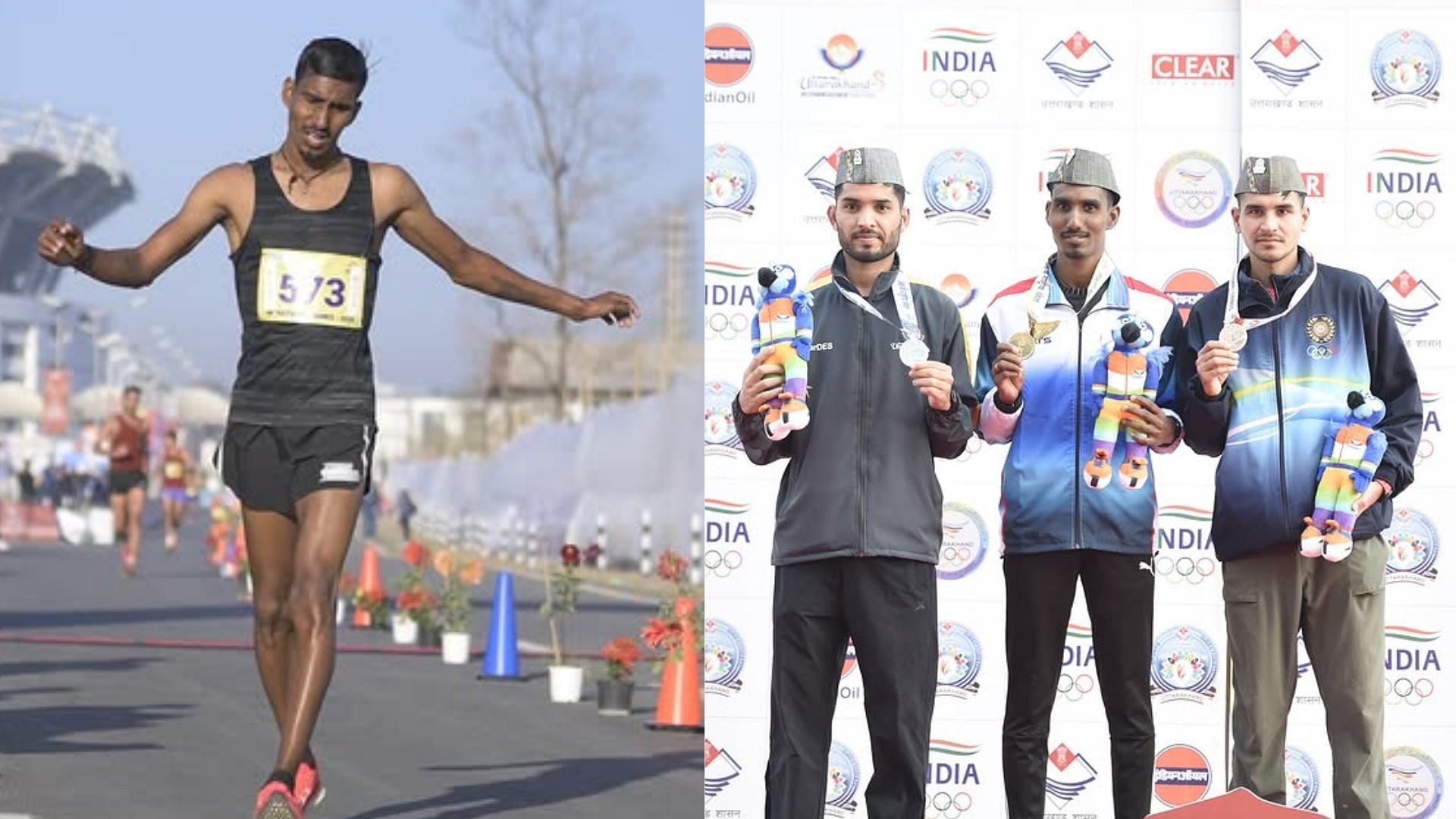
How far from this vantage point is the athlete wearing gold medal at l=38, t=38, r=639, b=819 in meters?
8.20

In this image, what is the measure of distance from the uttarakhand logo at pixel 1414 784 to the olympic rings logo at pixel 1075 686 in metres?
1.08

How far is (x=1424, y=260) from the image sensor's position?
31.0 feet

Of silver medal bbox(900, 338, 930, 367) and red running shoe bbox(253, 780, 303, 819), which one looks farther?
red running shoe bbox(253, 780, 303, 819)

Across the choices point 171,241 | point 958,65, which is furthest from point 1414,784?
point 171,241

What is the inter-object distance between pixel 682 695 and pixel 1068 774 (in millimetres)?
5263

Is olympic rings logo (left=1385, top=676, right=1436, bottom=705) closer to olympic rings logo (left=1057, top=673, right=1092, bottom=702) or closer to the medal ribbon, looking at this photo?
olympic rings logo (left=1057, top=673, right=1092, bottom=702)

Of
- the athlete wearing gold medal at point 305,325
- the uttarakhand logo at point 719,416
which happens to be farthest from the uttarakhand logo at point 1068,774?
the athlete wearing gold medal at point 305,325

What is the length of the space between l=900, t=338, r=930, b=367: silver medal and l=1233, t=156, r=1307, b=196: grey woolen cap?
1.30 metres

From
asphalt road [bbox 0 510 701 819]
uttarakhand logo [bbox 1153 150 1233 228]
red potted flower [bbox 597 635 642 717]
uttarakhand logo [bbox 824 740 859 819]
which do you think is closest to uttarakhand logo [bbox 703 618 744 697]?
uttarakhand logo [bbox 824 740 859 819]

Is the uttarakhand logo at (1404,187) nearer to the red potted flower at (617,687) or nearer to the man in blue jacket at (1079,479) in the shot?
the man in blue jacket at (1079,479)

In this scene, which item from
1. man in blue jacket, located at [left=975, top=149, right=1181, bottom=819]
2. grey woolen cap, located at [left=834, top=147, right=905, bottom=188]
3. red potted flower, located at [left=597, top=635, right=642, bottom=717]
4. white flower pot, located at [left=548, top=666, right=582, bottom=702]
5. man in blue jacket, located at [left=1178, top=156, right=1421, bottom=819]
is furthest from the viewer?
white flower pot, located at [left=548, top=666, right=582, bottom=702]

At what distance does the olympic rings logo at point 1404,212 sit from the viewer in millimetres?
9430

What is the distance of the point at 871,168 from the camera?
7.70 metres

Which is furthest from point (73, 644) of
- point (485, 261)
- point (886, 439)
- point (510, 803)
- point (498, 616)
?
point (886, 439)
